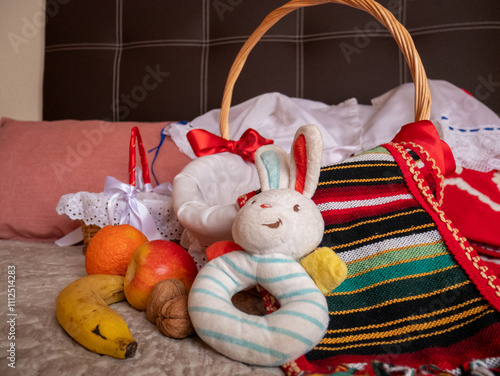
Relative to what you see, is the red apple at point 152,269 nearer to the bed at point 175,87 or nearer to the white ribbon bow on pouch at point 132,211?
the bed at point 175,87

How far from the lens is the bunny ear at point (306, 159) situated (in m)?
0.55

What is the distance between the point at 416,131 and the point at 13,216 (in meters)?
1.21

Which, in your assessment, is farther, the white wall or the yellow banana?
the white wall

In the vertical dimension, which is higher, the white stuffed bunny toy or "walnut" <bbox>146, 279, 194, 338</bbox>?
the white stuffed bunny toy

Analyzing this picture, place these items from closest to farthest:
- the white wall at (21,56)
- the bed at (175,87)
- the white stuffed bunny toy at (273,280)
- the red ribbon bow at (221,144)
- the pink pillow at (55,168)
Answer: the white stuffed bunny toy at (273,280)
the bed at (175,87)
the red ribbon bow at (221,144)
the pink pillow at (55,168)
the white wall at (21,56)

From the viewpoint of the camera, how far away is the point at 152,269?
2.20 ft

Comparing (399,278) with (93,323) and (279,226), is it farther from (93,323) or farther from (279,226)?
(93,323)

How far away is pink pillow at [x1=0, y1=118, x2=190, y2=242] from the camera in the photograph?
4.08 ft

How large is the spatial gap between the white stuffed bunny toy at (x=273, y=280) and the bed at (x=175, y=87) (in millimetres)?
190

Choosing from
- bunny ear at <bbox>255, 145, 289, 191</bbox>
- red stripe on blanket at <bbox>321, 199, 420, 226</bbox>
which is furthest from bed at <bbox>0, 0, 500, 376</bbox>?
bunny ear at <bbox>255, 145, 289, 191</bbox>

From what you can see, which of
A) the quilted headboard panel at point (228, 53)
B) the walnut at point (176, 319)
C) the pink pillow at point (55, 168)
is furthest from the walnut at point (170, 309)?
the quilted headboard panel at point (228, 53)

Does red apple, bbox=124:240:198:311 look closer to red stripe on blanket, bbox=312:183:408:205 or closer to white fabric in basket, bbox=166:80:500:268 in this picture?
white fabric in basket, bbox=166:80:500:268

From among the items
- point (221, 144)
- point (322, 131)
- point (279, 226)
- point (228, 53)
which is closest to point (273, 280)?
point (279, 226)

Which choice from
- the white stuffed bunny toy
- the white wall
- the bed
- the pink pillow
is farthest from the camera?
the white wall
